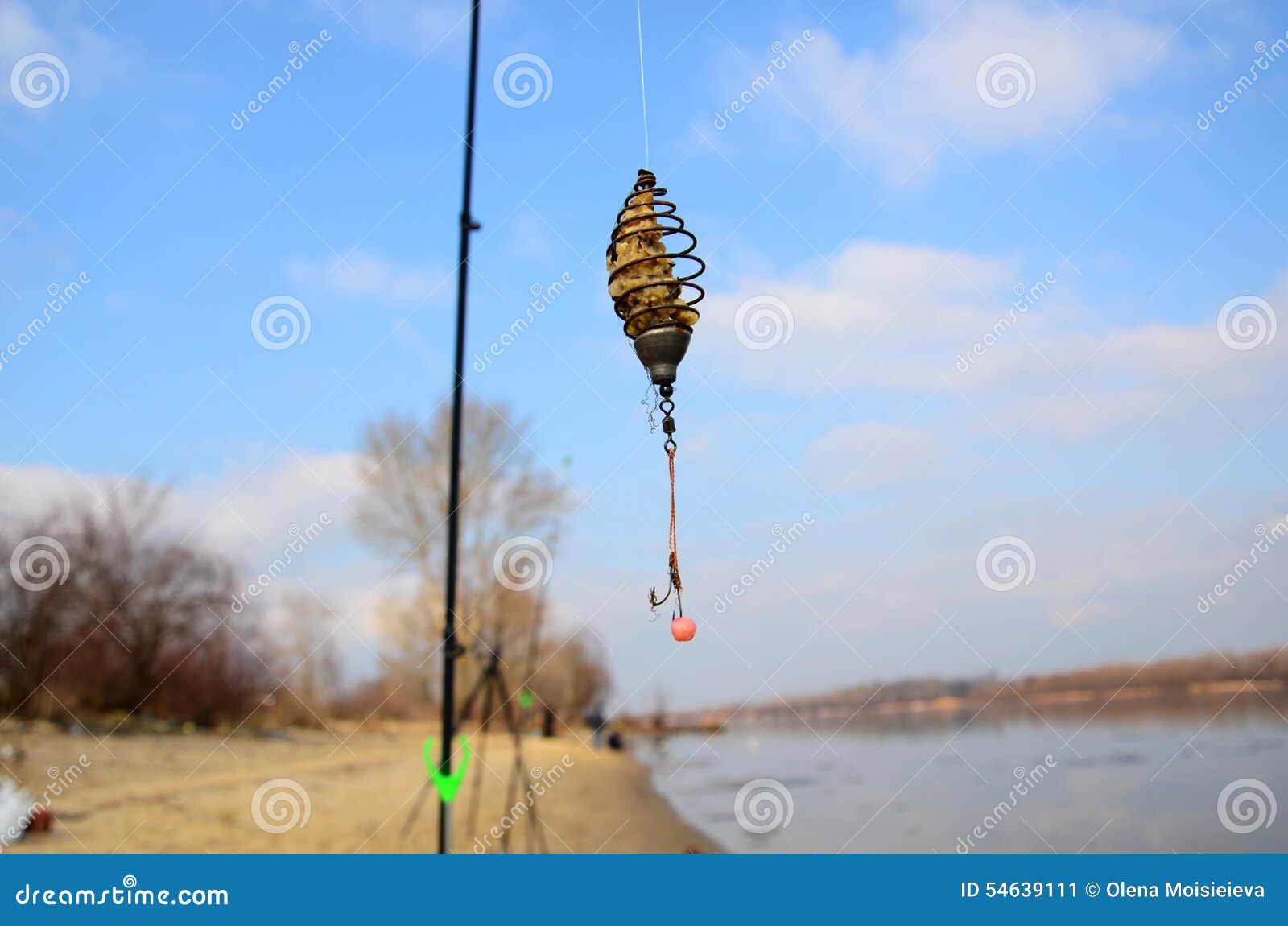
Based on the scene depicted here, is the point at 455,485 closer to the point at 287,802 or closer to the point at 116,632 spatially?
the point at 287,802

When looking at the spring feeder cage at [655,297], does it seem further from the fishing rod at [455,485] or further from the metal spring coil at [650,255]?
the fishing rod at [455,485]

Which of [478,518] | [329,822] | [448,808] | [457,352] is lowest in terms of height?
[329,822]

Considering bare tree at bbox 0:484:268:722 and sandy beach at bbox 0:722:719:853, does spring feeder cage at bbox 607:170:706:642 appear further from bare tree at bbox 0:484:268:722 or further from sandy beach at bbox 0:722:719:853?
bare tree at bbox 0:484:268:722

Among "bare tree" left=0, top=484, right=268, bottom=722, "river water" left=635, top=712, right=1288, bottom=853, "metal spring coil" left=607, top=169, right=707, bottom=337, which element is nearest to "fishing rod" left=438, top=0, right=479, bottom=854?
"metal spring coil" left=607, top=169, right=707, bottom=337

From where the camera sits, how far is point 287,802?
10094 millimetres

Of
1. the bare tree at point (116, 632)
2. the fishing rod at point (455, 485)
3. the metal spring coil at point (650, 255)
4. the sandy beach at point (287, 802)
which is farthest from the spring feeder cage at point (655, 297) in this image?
the bare tree at point (116, 632)

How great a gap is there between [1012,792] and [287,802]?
381 inches

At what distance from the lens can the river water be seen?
11117mm

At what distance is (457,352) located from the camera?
499 cm

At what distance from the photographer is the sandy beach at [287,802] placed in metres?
8.55

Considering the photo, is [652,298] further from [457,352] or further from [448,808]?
[448,808]

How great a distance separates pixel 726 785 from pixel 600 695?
7382 mm

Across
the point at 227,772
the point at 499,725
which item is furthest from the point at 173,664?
the point at 499,725

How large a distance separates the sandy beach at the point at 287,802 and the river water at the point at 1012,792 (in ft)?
5.59
